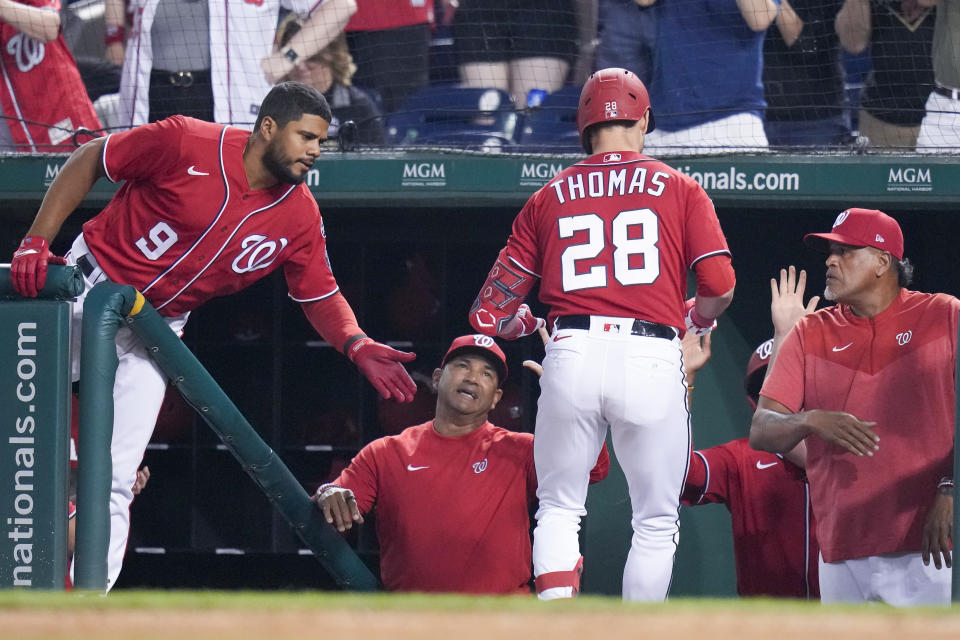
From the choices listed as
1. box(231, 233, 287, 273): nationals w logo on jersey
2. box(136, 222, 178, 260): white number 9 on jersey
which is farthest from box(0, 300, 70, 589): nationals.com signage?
box(231, 233, 287, 273): nationals w logo on jersey

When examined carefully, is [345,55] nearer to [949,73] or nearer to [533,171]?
[533,171]

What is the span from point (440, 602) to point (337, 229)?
→ 3.72 metres

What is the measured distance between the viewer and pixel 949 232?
5262 mm

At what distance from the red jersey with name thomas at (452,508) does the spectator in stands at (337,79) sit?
5.24 feet

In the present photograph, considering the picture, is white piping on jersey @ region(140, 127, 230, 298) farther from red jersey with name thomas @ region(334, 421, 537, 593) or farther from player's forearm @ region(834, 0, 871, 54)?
player's forearm @ region(834, 0, 871, 54)

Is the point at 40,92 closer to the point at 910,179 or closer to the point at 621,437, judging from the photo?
the point at 621,437

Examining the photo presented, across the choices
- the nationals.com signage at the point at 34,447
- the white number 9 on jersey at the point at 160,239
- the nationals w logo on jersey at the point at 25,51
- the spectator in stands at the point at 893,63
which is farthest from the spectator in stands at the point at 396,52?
the nationals.com signage at the point at 34,447

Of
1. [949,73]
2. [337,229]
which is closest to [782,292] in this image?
[949,73]

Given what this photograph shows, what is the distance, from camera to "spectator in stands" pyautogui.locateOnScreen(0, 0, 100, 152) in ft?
16.6

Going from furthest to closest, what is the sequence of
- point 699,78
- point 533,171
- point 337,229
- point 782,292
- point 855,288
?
point 337,229
point 699,78
point 533,171
point 782,292
point 855,288

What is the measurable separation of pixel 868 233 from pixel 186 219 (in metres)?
2.00

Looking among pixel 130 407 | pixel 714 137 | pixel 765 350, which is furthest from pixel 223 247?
pixel 714 137

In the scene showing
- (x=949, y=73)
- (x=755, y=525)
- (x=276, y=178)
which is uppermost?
(x=949, y=73)

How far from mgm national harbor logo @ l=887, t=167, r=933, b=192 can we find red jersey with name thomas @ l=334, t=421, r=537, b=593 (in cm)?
180
